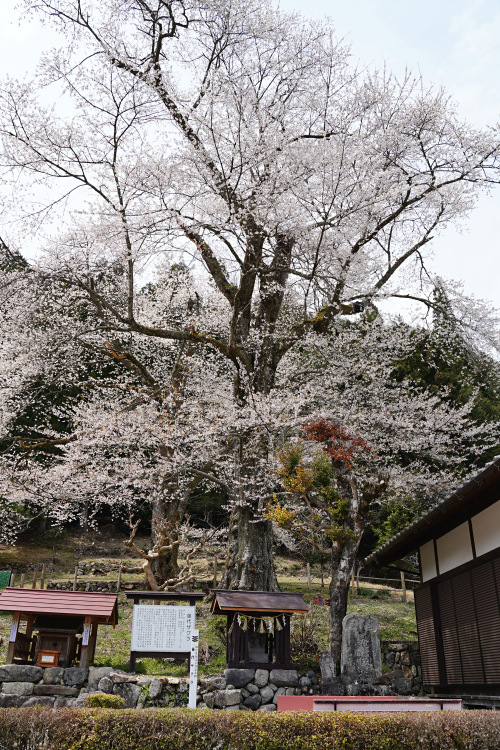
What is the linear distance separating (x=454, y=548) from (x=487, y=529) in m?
1.36

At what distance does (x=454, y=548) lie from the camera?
9.55m

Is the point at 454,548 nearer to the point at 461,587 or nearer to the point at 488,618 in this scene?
the point at 461,587

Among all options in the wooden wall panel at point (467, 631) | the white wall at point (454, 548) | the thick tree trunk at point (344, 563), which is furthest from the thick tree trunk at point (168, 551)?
the wooden wall panel at point (467, 631)

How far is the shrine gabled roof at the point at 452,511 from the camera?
7.35 meters

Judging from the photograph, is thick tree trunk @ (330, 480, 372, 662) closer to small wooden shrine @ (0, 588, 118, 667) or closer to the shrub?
small wooden shrine @ (0, 588, 118, 667)

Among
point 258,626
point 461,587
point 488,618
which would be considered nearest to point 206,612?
point 258,626

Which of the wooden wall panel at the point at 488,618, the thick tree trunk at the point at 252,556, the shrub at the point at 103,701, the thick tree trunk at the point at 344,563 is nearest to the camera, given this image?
the shrub at the point at 103,701

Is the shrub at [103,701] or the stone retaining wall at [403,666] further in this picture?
the stone retaining wall at [403,666]

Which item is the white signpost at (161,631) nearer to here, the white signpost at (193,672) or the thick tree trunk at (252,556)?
the white signpost at (193,672)

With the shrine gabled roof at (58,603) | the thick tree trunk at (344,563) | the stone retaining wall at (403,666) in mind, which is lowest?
the stone retaining wall at (403,666)

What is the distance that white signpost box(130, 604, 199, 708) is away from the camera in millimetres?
8445

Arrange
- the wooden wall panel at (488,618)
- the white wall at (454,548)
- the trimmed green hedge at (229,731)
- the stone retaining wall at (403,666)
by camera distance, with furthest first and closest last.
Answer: the stone retaining wall at (403,666)
the white wall at (454,548)
the wooden wall panel at (488,618)
the trimmed green hedge at (229,731)

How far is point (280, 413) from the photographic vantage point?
40.7 feet

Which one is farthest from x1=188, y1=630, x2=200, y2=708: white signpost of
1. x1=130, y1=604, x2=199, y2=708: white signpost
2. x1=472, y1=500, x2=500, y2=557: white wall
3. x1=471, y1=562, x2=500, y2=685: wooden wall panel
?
x1=472, y1=500, x2=500, y2=557: white wall
